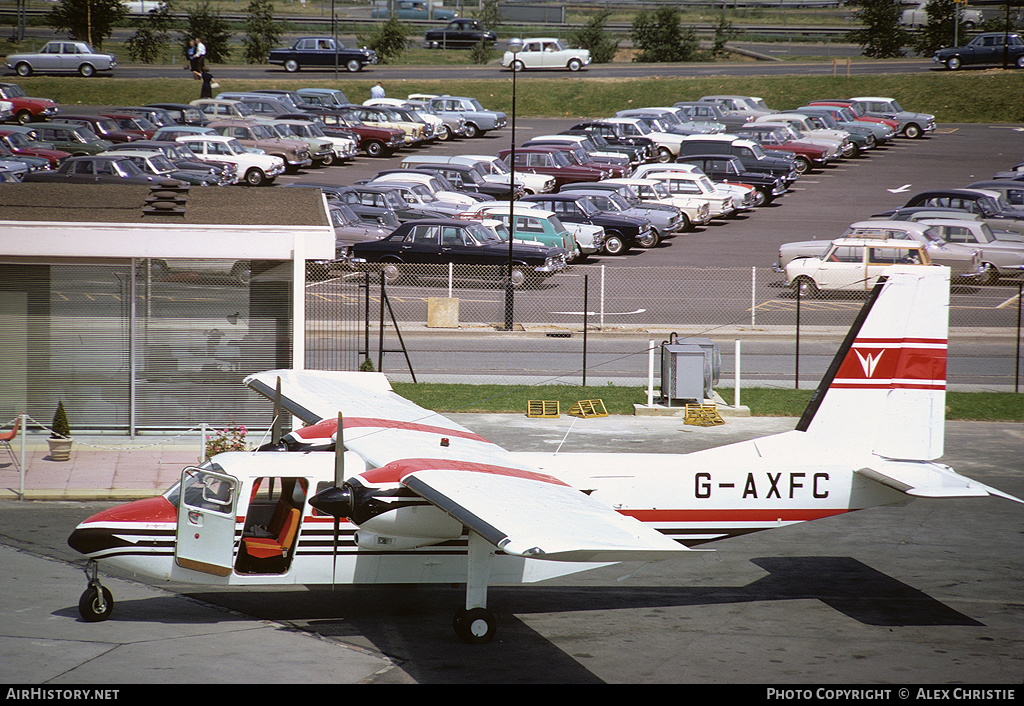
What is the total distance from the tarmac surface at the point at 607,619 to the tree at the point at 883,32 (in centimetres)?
7017

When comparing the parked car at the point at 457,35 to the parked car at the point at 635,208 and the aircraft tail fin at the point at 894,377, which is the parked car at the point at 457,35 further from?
the aircraft tail fin at the point at 894,377

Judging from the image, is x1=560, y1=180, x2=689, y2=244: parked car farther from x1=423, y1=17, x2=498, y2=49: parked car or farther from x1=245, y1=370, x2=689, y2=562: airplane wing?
x1=423, y1=17, x2=498, y2=49: parked car

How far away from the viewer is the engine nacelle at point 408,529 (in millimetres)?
10820

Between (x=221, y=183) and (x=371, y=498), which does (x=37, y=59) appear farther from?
(x=371, y=498)

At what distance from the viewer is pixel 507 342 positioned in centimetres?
2888

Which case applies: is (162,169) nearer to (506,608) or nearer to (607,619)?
(506,608)

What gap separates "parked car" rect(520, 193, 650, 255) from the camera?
36812 mm

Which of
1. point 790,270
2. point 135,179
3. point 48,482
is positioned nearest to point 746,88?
point 790,270

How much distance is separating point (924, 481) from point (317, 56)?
65943 millimetres

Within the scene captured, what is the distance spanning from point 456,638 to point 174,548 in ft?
10.7

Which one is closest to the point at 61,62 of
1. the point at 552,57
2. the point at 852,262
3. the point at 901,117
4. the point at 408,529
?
the point at 552,57

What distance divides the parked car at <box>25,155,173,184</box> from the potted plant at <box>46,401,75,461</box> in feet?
69.5

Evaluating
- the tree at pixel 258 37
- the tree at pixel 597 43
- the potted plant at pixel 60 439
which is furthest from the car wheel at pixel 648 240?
the tree at pixel 258 37

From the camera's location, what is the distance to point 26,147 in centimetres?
4328
